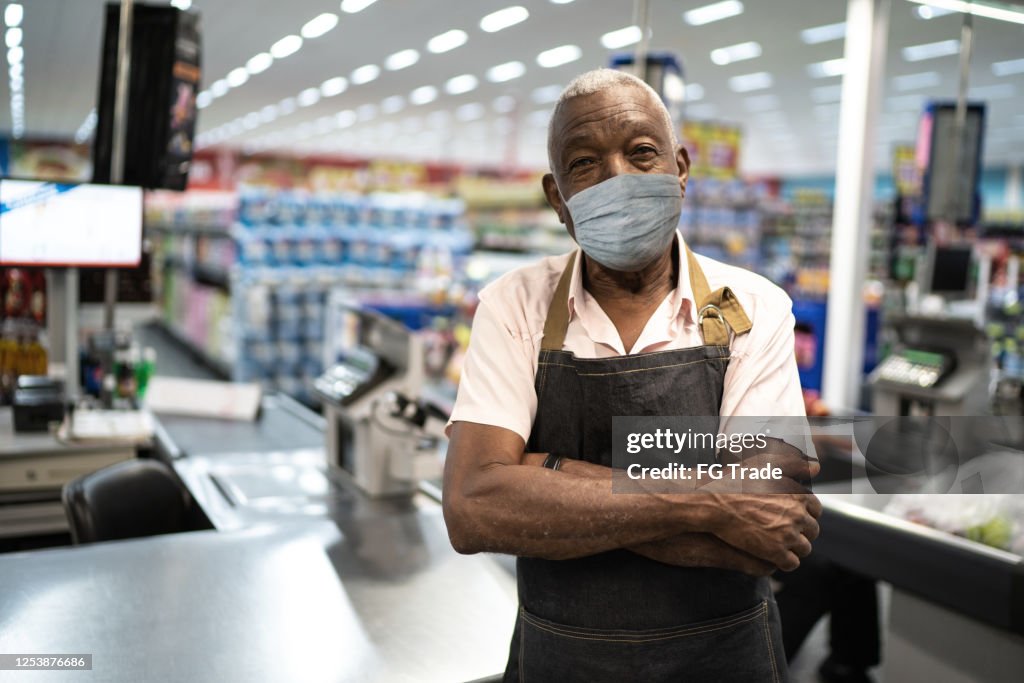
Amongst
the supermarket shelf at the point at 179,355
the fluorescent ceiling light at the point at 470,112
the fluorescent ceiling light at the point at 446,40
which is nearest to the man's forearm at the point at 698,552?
the fluorescent ceiling light at the point at 446,40

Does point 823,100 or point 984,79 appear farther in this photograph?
point 823,100

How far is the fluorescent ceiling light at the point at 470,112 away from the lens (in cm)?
1567

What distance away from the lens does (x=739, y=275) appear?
4.85 feet

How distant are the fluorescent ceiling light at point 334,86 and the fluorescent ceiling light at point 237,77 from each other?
3.56 ft

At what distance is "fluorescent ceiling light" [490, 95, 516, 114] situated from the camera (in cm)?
1477

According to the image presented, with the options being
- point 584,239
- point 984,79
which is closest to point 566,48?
point 984,79

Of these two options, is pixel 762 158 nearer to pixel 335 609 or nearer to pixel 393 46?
pixel 393 46

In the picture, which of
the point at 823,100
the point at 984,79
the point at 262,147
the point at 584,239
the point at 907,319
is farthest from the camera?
the point at 262,147

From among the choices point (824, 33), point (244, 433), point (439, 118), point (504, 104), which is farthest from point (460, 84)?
point (244, 433)

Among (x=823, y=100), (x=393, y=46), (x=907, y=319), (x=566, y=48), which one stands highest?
(x=823, y=100)

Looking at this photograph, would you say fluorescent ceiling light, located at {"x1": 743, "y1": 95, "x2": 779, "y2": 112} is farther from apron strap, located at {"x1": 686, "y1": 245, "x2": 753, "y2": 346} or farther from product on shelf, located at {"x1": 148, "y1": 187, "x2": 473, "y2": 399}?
apron strap, located at {"x1": 686, "y1": 245, "x2": 753, "y2": 346}

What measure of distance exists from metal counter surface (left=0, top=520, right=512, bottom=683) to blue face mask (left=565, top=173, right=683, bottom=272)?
35.4 inches

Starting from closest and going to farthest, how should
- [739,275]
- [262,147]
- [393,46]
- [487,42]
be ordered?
1. [739,275]
2. [393,46]
3. [487,42]
4. [262,147]

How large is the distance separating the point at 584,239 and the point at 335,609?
1117mm
